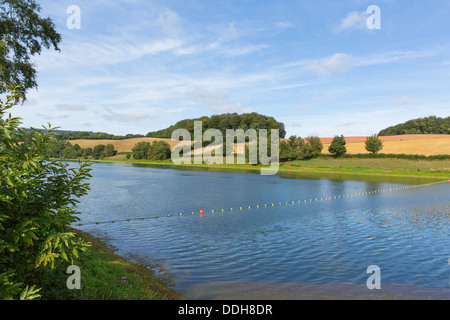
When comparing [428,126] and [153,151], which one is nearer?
[153,151]

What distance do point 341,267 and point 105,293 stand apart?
1145 centimetres

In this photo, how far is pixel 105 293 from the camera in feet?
33.0

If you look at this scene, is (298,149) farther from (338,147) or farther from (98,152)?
(98,152)

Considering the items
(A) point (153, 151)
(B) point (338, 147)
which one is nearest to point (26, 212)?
(B) point (338, 147)

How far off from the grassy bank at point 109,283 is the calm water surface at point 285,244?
109 centimetres

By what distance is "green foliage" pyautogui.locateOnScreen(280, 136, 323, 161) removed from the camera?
362ft

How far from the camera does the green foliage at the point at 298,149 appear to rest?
362 feet

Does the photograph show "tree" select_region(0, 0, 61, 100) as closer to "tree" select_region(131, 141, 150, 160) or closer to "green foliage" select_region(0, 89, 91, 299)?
"green foliage" select_region(0, 89, 91, 299)

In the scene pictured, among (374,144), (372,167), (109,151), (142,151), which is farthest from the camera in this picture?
(109,151)

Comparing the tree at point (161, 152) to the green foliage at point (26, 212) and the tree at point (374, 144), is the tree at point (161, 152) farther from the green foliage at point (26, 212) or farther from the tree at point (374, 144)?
the green foliage at point (26, 212)

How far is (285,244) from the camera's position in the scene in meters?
20.0

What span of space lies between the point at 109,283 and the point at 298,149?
106535 millimetres

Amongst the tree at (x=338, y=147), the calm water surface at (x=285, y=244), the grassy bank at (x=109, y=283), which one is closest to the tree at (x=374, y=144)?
the tree at (x=338, y=147)
